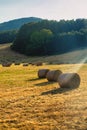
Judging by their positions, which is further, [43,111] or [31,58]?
[31,58]

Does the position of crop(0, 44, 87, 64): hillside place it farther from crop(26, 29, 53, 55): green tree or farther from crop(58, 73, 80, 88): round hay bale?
crop(58, 73, 80, 88): round hay bale

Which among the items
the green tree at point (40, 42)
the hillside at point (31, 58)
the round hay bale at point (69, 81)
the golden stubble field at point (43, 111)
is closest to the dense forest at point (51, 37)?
the green tree at point (40, 42)

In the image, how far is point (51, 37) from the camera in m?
106

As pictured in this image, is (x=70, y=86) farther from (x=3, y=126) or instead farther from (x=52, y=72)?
(x=3, y=126)

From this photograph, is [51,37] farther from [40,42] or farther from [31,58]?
[31,58]

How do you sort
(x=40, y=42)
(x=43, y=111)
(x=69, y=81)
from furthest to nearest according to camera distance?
(x=40, y=42), (x=69, y=81), (x=43, y=111)

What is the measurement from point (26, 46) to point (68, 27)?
16.8 meters

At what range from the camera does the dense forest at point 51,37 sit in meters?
102

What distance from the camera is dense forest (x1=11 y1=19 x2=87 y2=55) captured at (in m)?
102

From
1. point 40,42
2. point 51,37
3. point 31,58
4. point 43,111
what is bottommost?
point 31,58

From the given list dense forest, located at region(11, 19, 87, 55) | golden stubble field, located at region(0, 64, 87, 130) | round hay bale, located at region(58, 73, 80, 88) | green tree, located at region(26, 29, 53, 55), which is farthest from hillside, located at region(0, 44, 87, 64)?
golden stubble field, located at region(0, 64, 87, 130)

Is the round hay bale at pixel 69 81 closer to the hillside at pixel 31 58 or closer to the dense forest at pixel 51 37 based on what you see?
the hillside at pixel 31 58

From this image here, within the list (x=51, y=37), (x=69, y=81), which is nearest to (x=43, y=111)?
(x=69, y=81)

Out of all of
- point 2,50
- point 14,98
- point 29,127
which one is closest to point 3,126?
point 29,127
